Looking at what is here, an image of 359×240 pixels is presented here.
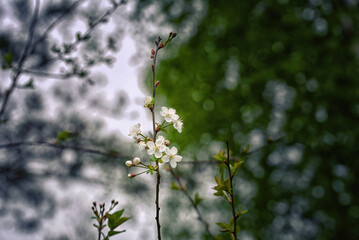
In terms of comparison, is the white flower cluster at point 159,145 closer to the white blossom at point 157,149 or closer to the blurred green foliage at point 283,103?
the white blossom at point 157,149

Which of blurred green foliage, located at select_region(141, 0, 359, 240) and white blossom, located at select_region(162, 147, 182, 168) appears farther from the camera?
blurred green foliage, located at select_region(141, 0, 359, 240)

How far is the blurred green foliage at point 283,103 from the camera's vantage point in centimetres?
443

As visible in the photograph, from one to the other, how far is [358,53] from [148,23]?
4020 mm

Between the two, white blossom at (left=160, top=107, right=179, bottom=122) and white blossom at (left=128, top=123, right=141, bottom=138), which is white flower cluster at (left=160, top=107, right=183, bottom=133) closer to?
white blossom at (left=160, top=107, right=179, bottom=122)

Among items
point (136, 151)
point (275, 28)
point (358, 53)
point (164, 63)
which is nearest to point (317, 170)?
point (358, 53)

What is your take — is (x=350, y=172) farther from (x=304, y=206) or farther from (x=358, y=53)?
(x=358, y=53)

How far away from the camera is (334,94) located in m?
4.49

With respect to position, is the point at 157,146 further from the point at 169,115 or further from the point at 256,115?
the point at 256,115

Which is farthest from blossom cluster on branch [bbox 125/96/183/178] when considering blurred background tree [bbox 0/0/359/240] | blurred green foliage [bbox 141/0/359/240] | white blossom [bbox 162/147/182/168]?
blurred green foliage [bbox 141/0/359/240]

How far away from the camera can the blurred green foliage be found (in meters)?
4.43

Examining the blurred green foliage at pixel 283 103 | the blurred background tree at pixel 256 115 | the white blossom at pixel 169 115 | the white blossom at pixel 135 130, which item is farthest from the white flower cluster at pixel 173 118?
the blurred green foliage at pixel 283 103

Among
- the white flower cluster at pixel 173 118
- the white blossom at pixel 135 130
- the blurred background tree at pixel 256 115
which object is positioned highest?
the blurred background tree at pixel 256 115

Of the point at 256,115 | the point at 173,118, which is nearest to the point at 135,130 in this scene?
the point at 173,118

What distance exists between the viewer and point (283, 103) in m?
4.96
